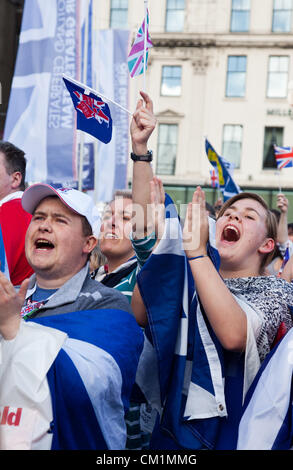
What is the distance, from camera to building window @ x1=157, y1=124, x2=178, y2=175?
75.4ft

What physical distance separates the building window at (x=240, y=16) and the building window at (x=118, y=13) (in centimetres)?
451

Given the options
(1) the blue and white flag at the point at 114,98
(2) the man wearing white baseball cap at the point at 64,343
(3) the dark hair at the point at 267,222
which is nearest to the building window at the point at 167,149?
(1) the blue and white flag at the point at 114,98

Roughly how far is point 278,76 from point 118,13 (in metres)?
7.35

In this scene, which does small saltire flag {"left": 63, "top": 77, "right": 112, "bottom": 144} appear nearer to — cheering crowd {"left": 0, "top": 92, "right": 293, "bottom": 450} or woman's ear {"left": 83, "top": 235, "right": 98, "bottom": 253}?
cheering crowd {"left": 0, "top": 92, "right": 293, "bottom": 450}

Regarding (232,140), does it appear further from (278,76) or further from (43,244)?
(43,244)

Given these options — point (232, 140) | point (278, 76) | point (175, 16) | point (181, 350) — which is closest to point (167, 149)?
point (232, 140)

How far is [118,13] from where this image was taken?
2384 cm

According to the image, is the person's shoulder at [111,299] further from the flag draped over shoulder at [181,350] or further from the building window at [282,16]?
the building window at [282,16]

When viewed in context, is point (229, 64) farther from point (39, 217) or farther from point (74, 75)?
point (39, 217)

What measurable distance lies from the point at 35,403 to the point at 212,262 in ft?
2.88

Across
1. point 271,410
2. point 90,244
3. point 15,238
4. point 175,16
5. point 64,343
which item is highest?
point 175,16

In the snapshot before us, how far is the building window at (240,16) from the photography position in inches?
899

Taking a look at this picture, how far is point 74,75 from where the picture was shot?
7969 mm
